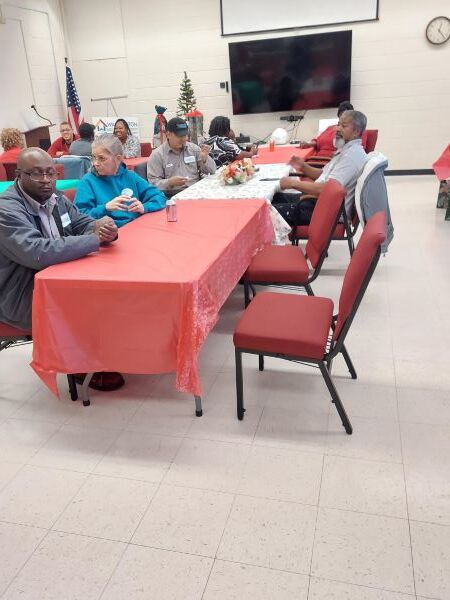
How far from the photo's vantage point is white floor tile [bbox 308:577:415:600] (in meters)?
1.31

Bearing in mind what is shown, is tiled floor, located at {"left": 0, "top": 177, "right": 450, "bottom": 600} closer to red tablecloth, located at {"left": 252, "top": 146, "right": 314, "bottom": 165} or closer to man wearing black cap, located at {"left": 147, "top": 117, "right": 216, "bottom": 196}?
man wearing black cap, located at {"left": 147, "top": 117, "right": 216, "bottom": 196}

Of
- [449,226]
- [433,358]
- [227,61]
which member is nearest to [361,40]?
[227,61]

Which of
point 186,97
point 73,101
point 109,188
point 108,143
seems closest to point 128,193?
point 109,188

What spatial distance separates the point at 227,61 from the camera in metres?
7.50

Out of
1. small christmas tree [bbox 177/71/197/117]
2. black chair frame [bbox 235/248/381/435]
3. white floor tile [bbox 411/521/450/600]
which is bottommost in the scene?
white floor tile [bbox 411/521/450/600]

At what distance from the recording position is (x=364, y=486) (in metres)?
1.68

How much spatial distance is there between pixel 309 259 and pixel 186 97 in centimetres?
541

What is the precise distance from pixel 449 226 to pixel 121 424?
402 cm

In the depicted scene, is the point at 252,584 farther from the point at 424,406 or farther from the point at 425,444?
the point at 424,406

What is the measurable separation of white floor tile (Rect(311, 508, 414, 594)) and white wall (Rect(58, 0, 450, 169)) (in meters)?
6.99

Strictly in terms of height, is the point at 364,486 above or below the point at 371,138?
below

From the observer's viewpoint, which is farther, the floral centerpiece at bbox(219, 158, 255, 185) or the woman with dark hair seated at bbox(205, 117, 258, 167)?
the woman with dark hair seated at bbox(205, 117, 258, 167)

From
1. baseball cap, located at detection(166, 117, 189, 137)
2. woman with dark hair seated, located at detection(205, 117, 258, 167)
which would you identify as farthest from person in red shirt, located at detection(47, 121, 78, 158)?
baseball cap, located at detection(166, 117, 189, 137)

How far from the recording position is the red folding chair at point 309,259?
8.13ft
